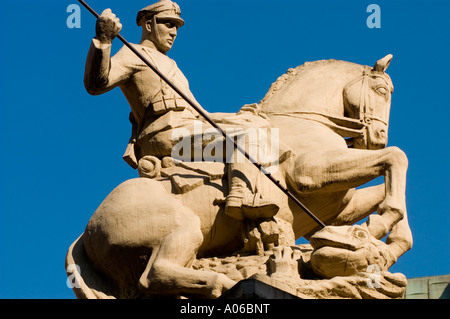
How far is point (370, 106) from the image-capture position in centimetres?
1698

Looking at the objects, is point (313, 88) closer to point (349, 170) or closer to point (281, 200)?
point (349, 170)

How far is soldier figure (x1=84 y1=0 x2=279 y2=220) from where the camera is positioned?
1559 centimetres

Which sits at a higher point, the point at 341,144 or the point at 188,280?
the point at 341,144

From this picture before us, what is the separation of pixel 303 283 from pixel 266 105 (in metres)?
3.03

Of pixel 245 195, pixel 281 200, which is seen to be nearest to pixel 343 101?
pixel 281 200

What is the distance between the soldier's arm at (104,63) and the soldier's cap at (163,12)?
3.21 feet

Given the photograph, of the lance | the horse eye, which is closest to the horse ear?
the lance

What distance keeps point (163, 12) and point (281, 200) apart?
2.88 meters

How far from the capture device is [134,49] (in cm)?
1579

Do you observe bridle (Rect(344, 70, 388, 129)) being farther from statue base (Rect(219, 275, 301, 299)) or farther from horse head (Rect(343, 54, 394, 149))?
statue base (Rect(219, 275, 301, 299))

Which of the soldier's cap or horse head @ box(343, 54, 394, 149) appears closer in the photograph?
horse head @ box(343, 54, 394, 149)

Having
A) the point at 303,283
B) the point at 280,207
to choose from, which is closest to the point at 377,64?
the point at 280,207
